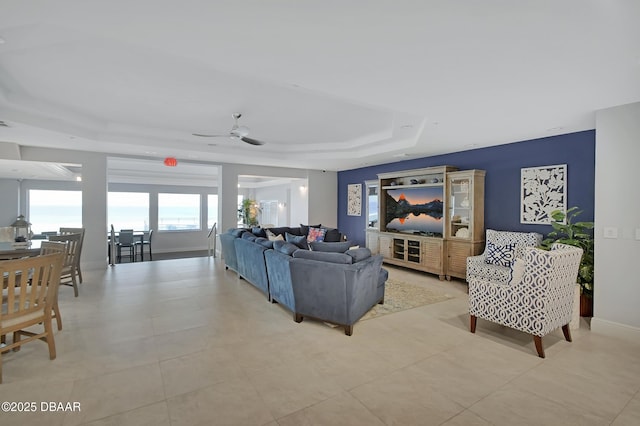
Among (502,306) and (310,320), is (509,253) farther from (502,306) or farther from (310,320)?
(310,320)

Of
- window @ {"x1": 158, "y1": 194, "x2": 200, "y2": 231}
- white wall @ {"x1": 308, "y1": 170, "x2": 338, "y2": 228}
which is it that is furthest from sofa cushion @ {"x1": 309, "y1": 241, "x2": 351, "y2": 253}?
window @ {"x1": 158, "y1": 194, "x2": 200, "y2": 231}

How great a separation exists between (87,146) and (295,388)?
20.3 ft

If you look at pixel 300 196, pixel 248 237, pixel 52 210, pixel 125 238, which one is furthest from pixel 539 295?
pixel 52 210

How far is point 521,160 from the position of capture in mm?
5199

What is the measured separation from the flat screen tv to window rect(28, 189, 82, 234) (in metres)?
9.23

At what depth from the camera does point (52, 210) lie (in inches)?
387

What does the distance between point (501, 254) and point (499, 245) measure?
16 centimetres

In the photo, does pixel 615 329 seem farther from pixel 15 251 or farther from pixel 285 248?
pixel 15 251

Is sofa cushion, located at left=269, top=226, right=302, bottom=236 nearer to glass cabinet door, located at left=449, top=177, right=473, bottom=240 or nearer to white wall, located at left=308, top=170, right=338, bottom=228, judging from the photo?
white wall, located at left=308, top=170, right=338, bottom=228

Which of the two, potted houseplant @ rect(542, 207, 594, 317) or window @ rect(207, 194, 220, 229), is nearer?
potted houseplant @ rect(542, 207, 594, 317)

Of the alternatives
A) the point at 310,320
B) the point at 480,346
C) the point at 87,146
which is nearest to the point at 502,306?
the point at 480,346

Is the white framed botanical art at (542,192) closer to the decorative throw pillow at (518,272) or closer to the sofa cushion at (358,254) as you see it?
the decorative throw pillow at (518,272)

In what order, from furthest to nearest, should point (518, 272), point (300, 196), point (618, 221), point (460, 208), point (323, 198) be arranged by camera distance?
1. point (300, 196)
2. point (323, 198)
3. point (460, 208)
4. point (618, 221)
5. point (518, 272)

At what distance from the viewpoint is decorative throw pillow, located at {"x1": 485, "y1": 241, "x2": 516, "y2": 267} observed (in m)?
4.85
